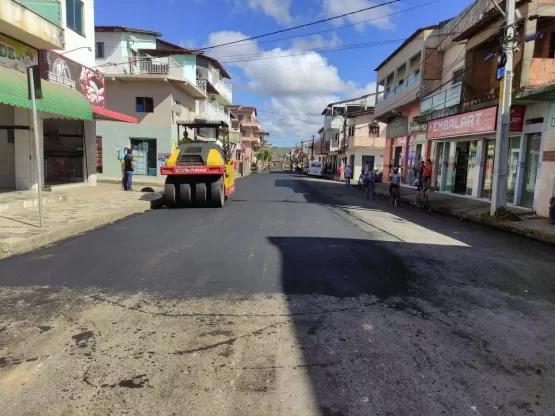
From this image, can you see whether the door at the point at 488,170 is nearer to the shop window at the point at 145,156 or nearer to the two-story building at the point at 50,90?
the two-story building at the point at 50,90

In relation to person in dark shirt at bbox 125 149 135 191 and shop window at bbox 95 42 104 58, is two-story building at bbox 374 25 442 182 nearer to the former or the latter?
person in dark shirt at bbox 125 149 135 191

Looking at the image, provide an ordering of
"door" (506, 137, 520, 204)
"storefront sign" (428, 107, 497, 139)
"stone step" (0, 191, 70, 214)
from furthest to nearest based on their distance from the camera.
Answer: "storefront sign" (428, 107, 497, 139)
"door" (506, 137, 520, 204)
"stone step" (0, 191, 70, 214)

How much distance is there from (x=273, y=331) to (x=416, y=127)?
23.9 meters

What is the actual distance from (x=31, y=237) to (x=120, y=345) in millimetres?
4683

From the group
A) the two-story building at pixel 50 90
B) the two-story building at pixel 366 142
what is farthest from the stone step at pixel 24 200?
the two-story building at pixel 366 142

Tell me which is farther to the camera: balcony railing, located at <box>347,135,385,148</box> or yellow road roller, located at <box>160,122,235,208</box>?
balcony railing, located at <box>347,135,385,148</box>

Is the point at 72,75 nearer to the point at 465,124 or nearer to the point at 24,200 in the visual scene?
the point at 24,200

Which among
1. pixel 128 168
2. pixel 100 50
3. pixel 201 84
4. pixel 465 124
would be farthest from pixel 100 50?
pixel 465 124

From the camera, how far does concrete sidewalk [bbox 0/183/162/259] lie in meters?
6.99

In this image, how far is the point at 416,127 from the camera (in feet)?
82.2

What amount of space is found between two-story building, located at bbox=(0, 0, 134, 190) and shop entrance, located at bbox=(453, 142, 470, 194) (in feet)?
52.2

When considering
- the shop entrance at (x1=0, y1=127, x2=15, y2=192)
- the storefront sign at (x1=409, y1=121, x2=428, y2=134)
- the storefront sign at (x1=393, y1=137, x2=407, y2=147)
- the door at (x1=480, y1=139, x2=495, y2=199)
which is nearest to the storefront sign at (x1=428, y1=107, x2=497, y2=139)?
the door at (x1=480, y1=139, x2=495, y2=199)

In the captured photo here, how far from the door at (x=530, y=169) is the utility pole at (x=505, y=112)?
2.36 meters

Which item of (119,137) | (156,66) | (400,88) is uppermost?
(156,66)
